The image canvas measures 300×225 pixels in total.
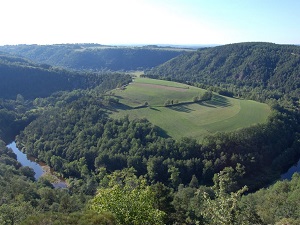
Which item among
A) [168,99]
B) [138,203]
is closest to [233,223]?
[138,203]

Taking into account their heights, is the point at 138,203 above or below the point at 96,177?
above

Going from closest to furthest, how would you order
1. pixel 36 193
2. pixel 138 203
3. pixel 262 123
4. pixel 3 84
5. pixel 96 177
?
pixel 138 203
pixel 36 193
pixel 96 177
pixel 262 123
pixel 3 84

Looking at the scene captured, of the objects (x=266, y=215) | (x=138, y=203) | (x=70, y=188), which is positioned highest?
(x=138, y=203)

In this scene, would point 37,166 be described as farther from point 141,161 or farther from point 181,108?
point 181,108

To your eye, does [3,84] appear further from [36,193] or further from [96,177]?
[36,193]

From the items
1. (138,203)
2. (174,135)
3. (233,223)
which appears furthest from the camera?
(174,135)
